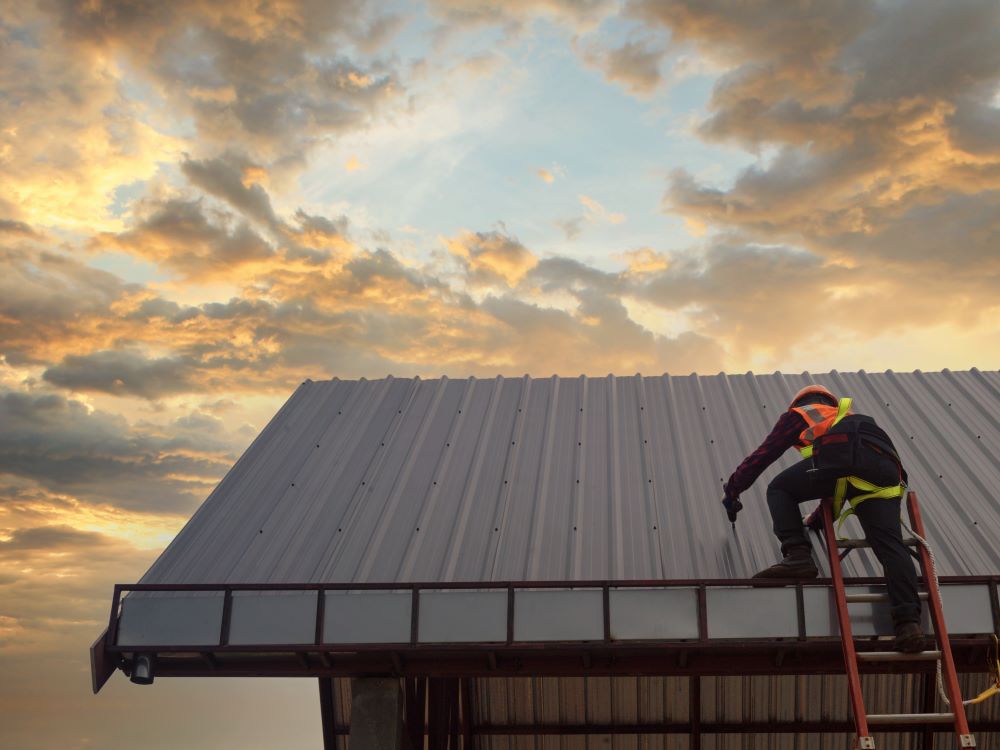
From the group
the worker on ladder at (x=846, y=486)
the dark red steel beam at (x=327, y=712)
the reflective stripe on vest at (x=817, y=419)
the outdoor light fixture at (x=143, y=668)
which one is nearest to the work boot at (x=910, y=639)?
the worker on ladder at (x=846, y=486)

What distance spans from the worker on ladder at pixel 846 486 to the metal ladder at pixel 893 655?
0.17 meters

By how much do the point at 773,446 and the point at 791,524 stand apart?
3.10 feet

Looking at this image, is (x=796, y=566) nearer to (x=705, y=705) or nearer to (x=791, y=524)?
(x=791, y=524)

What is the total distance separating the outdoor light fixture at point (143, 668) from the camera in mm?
12578

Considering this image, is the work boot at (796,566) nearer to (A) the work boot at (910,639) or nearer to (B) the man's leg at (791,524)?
(B) the man's leg at (791,524)

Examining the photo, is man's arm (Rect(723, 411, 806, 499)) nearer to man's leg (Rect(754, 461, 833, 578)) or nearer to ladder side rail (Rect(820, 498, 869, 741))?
man's leg (Rect(754, 461, 833, 578))

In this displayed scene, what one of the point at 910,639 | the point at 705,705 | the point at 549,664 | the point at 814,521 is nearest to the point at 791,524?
the point at 814,521

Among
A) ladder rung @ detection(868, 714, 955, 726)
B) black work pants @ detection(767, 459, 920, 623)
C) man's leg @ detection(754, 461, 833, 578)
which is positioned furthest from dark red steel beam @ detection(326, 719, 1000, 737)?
ladder rung @ detection(868, 714, 955, 726)

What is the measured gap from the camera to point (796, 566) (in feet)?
37.8

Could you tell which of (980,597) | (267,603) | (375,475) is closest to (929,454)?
(980,597)

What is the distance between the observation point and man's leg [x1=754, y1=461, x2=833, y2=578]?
1136 cm

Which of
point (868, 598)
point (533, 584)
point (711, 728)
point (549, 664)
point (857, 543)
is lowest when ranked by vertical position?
point (711, 728)

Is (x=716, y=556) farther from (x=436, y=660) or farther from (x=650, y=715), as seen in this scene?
(x=650, y=715)

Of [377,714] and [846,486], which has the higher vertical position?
[846,486]
